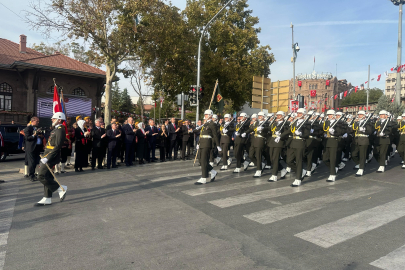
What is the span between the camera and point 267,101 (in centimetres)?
1686

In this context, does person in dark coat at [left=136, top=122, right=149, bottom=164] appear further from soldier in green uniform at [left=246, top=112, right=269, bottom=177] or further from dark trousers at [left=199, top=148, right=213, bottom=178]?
soldier in green uniform at [left=246, top=112, right=269, bottom=177]

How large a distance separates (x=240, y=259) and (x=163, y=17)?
1615 cm

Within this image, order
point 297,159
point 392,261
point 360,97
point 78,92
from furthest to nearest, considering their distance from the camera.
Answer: point 360,97 → point 78,92 → point 297,159 → point 392,261

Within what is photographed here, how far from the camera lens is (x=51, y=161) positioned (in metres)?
7.08

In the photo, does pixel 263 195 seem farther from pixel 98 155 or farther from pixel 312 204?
pixel 98 155

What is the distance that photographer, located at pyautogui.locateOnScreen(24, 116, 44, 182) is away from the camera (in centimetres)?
954

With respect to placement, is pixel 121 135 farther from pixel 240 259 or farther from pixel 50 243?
pixel 240 259

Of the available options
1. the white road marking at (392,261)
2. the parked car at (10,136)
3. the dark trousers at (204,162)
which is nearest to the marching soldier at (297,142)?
the dark trousers at (204,162)

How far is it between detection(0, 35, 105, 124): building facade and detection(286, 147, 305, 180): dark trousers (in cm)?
2191

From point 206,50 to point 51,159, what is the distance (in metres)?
19.7

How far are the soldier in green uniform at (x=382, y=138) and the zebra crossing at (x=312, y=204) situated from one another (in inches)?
82.7

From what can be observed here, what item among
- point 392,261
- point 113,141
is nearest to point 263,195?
point 392,261

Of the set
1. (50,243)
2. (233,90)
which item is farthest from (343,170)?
(233,90)

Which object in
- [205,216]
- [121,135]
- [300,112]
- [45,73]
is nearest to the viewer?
[205,216]
